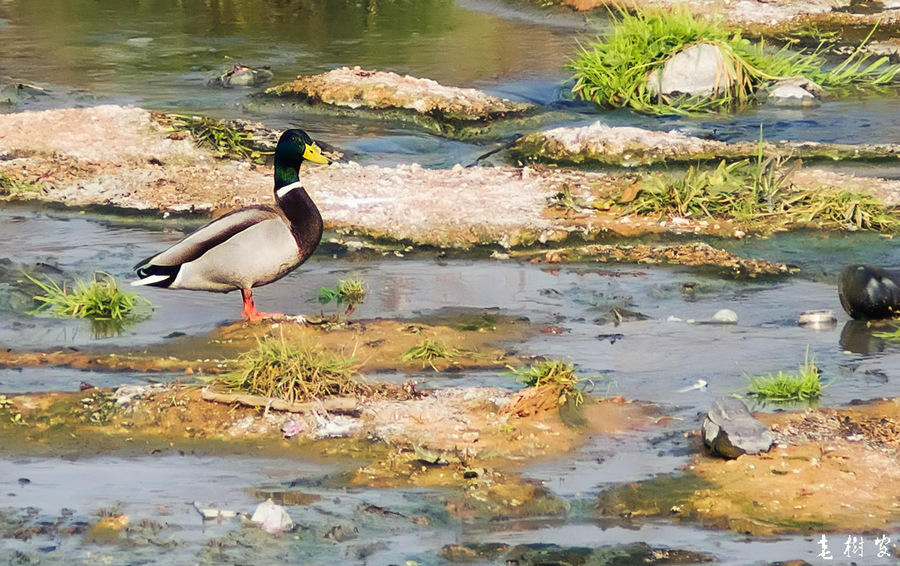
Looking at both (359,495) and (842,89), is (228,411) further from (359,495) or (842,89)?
(842,89)

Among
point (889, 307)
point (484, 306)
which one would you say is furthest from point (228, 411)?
point (889, 307)

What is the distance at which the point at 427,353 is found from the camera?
6824mm

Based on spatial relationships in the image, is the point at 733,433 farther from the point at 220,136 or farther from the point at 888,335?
the point at 220,136

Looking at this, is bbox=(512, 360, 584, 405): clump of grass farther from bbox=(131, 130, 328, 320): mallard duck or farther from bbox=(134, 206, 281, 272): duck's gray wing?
bbox=(134, 206, 281, 272): duck's gray wing

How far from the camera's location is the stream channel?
195 inches

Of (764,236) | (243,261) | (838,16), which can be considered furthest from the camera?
(838,16)

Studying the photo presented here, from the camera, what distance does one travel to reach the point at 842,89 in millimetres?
13648

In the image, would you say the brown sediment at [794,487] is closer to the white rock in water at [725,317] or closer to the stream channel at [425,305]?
the stream channel at [425,305]

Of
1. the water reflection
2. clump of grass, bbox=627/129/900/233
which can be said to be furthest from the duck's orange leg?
the water reflection

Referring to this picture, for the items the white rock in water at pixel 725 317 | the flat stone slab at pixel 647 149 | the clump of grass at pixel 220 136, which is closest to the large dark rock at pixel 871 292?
the white rock in water at pixel 725 317

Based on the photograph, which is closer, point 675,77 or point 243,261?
point 243,261

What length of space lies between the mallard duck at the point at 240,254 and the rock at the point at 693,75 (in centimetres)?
620

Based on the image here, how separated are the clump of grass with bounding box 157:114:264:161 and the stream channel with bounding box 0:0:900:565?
32.8 inches

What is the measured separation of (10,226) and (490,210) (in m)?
3.14
